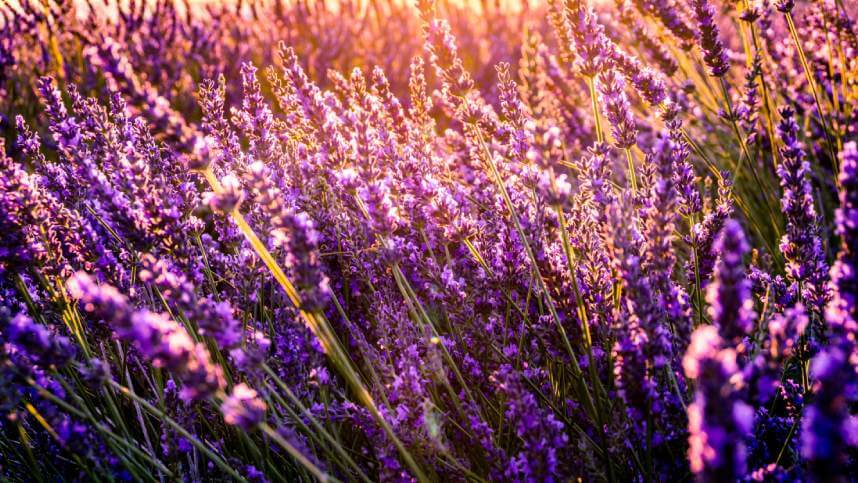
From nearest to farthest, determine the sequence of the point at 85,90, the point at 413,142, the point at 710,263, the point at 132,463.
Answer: the point at 132,463
the point at 710,263
the point at 413,142
the point at 85,90

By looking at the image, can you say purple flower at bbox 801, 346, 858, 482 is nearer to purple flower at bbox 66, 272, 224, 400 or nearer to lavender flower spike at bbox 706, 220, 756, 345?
lavender flower spike at bbox 706, 220, 756, 345

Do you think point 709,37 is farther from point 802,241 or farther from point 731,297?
point 731,297

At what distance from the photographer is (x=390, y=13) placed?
8500mm

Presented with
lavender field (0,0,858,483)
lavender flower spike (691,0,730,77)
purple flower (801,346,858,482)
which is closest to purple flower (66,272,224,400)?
lavender field (0,0,858,483)

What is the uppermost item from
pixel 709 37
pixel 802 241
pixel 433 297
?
pixel 709 37

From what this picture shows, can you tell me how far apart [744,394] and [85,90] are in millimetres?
6476

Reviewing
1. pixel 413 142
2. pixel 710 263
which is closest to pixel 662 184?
pixel 710 263

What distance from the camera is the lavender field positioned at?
1062 mm

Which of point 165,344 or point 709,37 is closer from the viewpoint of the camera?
point 165,344

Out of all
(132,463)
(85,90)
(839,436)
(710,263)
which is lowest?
(132,463)

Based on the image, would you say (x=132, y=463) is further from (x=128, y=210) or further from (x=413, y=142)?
(x=413, y=142)

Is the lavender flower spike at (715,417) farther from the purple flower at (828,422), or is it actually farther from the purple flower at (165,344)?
the purple flower at (165,344)

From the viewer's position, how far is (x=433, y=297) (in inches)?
77.3

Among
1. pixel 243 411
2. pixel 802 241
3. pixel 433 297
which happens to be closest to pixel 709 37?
pixel 802 241
